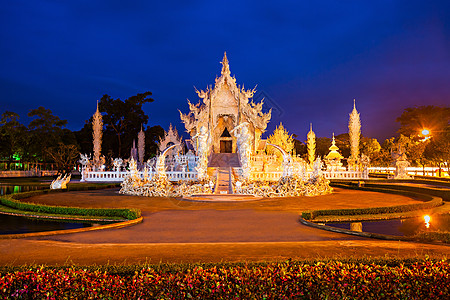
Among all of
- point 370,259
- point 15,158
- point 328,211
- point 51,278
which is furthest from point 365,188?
point 15,158

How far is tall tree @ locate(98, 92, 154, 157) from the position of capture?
195 ft

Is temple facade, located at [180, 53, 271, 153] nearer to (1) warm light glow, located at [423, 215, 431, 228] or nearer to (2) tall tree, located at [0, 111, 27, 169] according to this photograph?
(1) warm light glow, located at [423, 215, 431, 228]

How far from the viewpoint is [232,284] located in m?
5.02

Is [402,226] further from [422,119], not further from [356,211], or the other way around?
[422,119]

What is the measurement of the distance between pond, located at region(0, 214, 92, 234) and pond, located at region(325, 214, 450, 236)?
9.66 meters

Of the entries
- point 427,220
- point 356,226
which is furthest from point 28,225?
point 427,220

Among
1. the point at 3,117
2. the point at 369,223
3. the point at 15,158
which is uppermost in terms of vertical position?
the point at 3,117

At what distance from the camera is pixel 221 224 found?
11.4 m

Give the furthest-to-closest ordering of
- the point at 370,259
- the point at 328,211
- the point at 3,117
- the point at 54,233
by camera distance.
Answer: the point at 3,117 → the point at 328,211 → the point at 54,233 → the point at 370,259

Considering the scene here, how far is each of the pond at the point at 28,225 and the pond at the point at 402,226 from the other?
9663mm

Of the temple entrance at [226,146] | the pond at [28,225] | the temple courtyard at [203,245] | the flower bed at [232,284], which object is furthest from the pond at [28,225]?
the temple entrance at [226,146]

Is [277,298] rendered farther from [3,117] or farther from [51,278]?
[3,117]

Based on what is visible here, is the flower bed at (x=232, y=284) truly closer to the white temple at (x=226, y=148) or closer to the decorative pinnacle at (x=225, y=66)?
the white temple at (x=226, y=148)

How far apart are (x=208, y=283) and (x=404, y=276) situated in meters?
3.16
